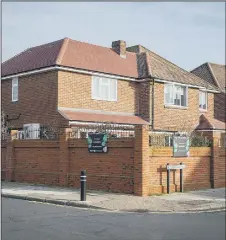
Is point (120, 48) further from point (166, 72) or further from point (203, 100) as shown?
point (203, 100)

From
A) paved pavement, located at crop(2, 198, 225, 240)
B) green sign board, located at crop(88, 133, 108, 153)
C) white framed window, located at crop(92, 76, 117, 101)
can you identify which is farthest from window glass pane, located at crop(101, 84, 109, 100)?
paved pavement, located at crop(2, 198, 225, 240)

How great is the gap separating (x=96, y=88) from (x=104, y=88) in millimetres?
677

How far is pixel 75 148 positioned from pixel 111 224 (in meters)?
7.83

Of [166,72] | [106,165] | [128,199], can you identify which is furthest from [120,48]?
[128,199]

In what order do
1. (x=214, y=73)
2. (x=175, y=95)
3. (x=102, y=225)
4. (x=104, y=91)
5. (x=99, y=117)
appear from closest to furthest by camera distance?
(x=102, y=225) → (x=99, y=117) → (x=104, y=91) → (x=175, y=95) → (x=214, y=73)

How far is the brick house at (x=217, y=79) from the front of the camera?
1419 inches

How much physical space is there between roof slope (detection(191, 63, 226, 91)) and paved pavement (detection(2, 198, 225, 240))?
2736 cm

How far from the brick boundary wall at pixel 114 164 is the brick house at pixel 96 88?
3223mm

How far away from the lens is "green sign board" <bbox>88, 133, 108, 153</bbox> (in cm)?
1612

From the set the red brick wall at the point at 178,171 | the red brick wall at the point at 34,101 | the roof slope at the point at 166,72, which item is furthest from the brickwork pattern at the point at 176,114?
the red brick wall at the point at 178,171

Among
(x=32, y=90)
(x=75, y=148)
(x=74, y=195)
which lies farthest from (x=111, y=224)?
(x=32, y=90)

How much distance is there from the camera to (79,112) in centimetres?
2320

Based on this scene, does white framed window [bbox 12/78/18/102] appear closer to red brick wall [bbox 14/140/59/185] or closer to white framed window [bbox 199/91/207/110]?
red brick wall [bbox 14/140/59/185]

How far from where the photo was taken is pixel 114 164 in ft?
52.0
